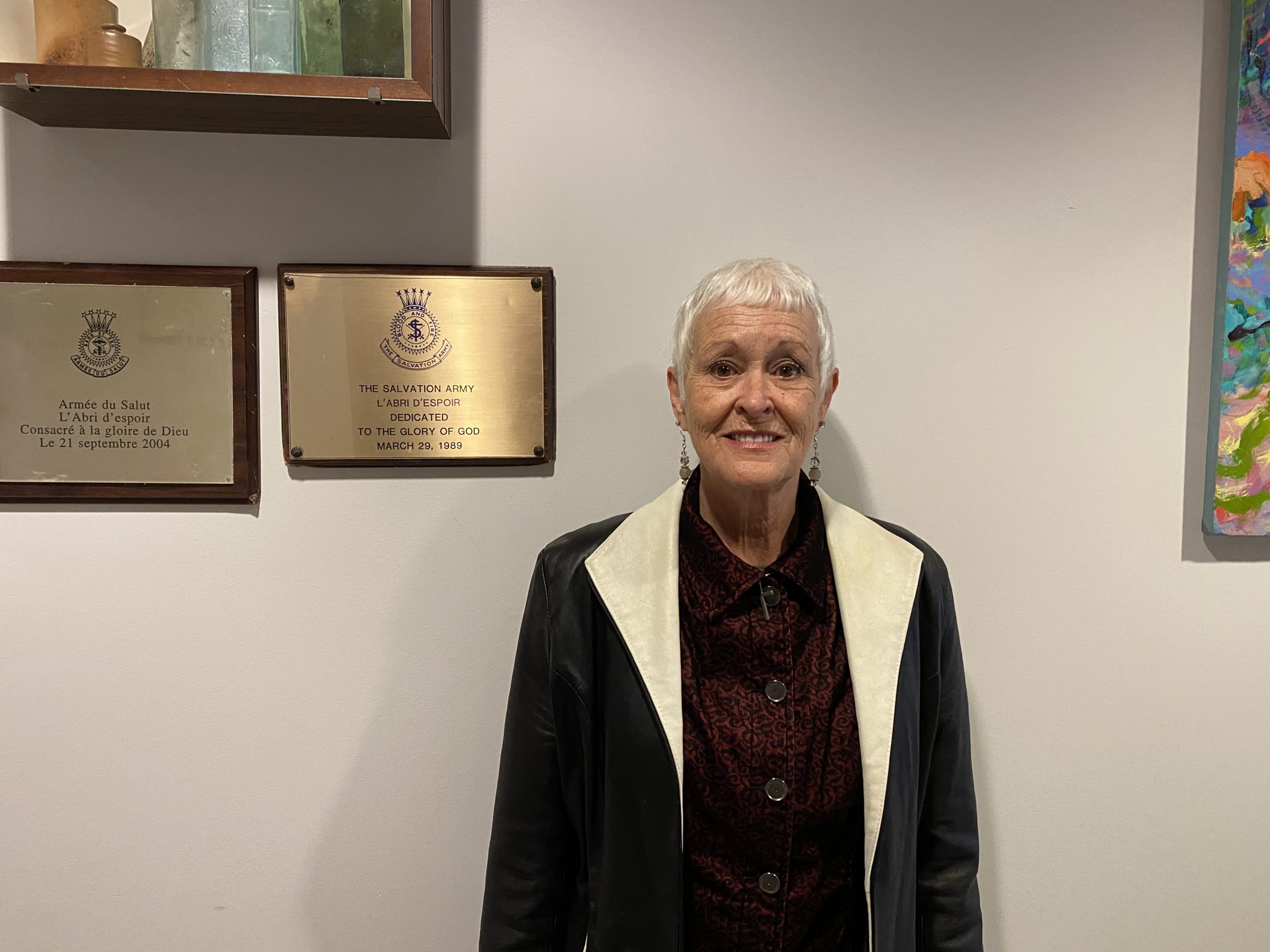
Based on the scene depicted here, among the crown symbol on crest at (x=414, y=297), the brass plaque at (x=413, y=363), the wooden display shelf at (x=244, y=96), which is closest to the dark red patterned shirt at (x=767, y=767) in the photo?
the brass plaque at (x=413, y=363)

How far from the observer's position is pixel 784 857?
88 centimetres

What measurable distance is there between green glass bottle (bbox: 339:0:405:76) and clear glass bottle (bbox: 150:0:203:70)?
6.7 inches

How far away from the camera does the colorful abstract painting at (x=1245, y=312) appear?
1.17 metres

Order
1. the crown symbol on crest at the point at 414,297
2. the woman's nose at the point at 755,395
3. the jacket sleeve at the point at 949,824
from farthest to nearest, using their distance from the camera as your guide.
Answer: the crown symbol on crest at the point at 414,297, the jacket sleeve at the point at 949,824, the woman's nose at the point at 755,395

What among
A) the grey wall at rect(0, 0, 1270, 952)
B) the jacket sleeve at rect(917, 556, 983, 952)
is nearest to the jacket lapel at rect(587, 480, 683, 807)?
the grey wall at rect(0, 0, 1270, 952)

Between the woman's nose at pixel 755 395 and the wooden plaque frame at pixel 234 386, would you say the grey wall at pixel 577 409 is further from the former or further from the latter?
the woman's nose at pixel 755 395

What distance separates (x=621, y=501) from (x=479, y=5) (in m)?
0.74

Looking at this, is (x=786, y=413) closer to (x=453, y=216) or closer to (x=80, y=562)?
(x=453, y=216)

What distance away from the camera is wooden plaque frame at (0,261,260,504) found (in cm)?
108

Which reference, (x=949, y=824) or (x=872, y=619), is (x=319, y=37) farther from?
(x=949, y=824)

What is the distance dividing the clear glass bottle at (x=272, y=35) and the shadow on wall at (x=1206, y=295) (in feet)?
4.28

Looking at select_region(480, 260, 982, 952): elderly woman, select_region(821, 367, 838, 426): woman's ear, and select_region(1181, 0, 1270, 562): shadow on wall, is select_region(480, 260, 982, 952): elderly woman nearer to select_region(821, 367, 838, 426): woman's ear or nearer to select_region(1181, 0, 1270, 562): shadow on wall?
select_region(821, 367, 838, 426): woman's ear

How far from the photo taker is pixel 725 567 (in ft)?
3.03

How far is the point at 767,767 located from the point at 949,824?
0.32m
